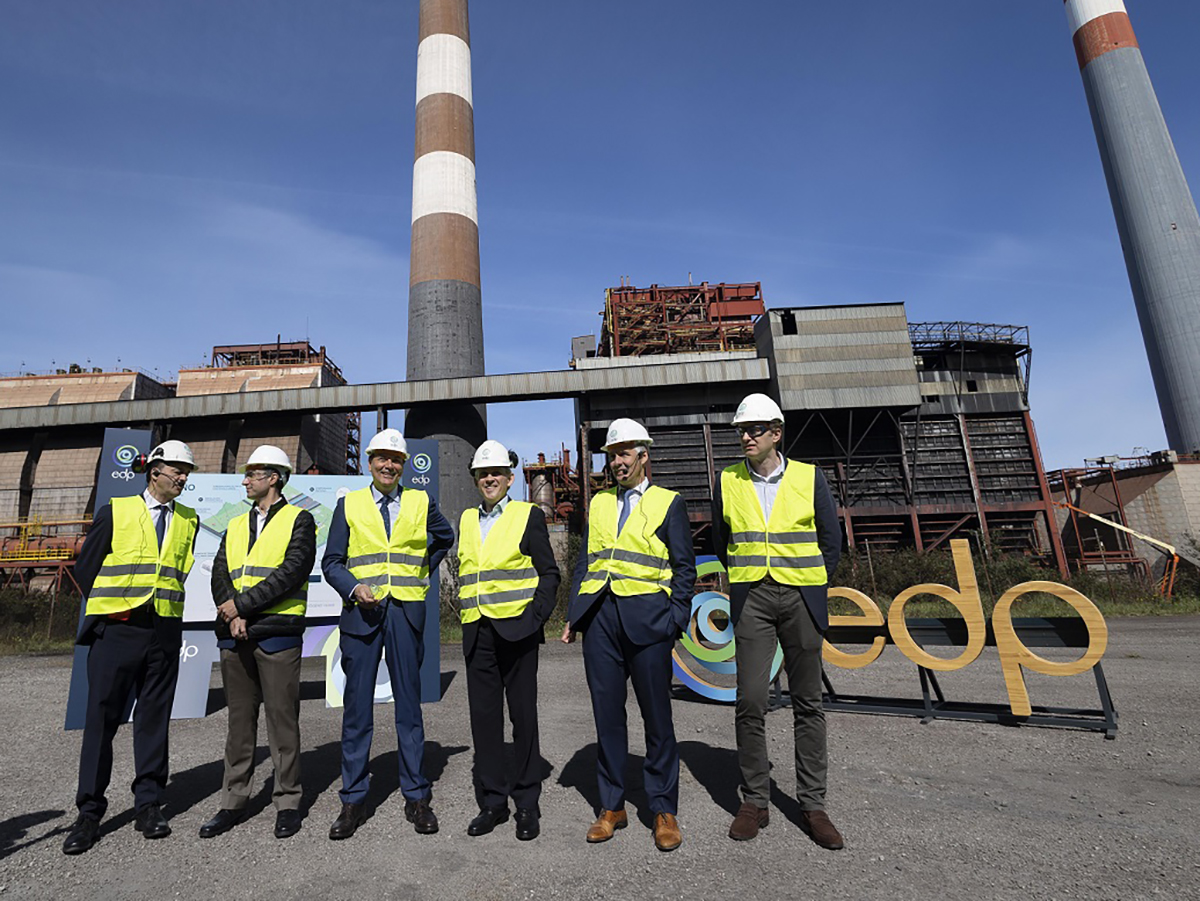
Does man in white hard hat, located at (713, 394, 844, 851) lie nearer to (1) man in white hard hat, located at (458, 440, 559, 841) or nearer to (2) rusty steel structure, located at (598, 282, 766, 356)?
(1) man in white hard hat, located at (458, 440, 559, 841)

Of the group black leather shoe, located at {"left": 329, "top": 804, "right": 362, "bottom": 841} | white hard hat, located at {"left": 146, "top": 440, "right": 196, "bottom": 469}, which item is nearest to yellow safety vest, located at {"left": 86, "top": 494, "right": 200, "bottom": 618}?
white hard hat, located at {"left": 146, "top": 440, "right": 196, "bottom": 469}

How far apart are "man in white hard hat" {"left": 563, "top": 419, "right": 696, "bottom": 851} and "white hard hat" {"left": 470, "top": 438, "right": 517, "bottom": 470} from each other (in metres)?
0.65

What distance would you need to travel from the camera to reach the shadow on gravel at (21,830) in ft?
11.2

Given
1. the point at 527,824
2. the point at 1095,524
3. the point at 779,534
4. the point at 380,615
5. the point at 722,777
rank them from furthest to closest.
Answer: the point at 1095,524, the point at 722,777, the point at 380,615, the point at 779,534, the point at 527,824

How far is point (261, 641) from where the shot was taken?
3725 mm

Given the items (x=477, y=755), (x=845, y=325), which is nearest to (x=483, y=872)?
(x=477, y=755)

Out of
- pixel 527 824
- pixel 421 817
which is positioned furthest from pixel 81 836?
pixel 527 824

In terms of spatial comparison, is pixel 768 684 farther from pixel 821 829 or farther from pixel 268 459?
pixel 268 459

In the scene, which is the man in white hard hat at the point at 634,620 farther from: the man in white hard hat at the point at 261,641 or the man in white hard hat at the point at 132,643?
the man in white hard hat at the point at 132,643

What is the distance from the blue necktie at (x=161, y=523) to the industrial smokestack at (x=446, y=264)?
17.4m

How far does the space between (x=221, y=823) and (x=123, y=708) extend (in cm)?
93

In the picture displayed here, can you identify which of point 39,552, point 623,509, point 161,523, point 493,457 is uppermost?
point 39,552

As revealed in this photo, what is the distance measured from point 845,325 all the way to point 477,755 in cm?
2440

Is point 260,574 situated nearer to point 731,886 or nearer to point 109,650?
point 109,650
